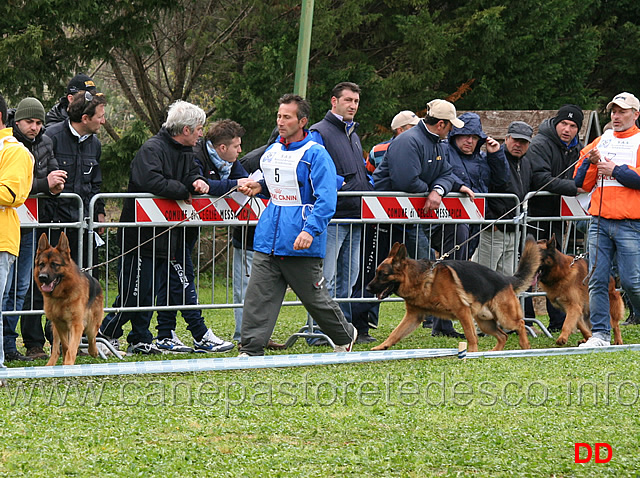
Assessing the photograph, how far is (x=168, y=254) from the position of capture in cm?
835

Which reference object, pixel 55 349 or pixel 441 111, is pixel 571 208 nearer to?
pixel 441 111

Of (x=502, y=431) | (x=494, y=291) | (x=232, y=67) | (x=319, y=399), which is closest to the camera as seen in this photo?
(x=502, y=431)

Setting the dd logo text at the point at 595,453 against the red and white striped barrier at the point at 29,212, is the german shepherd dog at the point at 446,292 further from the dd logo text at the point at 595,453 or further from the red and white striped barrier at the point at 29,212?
the dd logo text at the point at 595,453

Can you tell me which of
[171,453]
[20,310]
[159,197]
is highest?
[159,197]

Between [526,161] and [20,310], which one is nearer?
[20,310]

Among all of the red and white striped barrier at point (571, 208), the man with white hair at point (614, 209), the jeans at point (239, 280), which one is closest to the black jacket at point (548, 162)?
the red and white striped barrier at point (571, 208)

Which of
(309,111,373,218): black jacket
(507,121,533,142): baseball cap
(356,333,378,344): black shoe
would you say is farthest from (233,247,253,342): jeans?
(507,121,533,142): baseball cap

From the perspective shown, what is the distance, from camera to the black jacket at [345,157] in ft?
29.1

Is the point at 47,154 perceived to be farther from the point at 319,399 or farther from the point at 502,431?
the point at 502,431

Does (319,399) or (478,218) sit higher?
(478,218)

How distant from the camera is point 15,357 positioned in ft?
25.7

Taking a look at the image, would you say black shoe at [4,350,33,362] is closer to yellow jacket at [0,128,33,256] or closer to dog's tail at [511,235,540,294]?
yellow jacket at [0,128,33,256]

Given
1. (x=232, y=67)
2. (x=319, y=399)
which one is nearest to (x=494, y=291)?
(x=319, y=399)

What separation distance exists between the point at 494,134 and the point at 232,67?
8.25m
